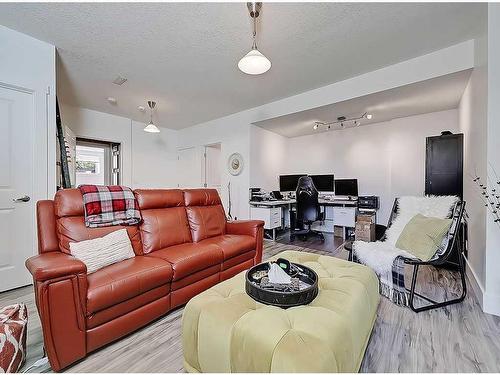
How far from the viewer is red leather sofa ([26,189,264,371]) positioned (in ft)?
4.03

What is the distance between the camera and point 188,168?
19.2 ft

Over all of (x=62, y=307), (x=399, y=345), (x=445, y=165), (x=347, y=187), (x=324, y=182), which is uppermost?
(x=445, y=165)

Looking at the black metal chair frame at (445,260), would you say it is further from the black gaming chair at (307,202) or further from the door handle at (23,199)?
the door handle at (23,199)

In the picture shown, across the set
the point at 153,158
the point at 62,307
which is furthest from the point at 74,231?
the point at 153,158

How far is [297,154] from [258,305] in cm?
477

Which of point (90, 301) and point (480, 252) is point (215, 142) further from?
point (480, 252)

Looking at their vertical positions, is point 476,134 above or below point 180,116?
below

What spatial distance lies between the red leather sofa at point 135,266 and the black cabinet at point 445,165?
2466 millimetres

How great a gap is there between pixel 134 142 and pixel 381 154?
5.32m

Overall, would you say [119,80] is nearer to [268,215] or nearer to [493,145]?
[268,215]

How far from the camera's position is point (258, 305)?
1.19 m

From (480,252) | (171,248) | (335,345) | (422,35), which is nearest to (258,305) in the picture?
(335,345)

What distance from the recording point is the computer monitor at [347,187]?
177 inches

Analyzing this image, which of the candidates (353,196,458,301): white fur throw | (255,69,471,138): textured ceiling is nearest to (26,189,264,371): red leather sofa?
(353,196,458,301): white fur throw
